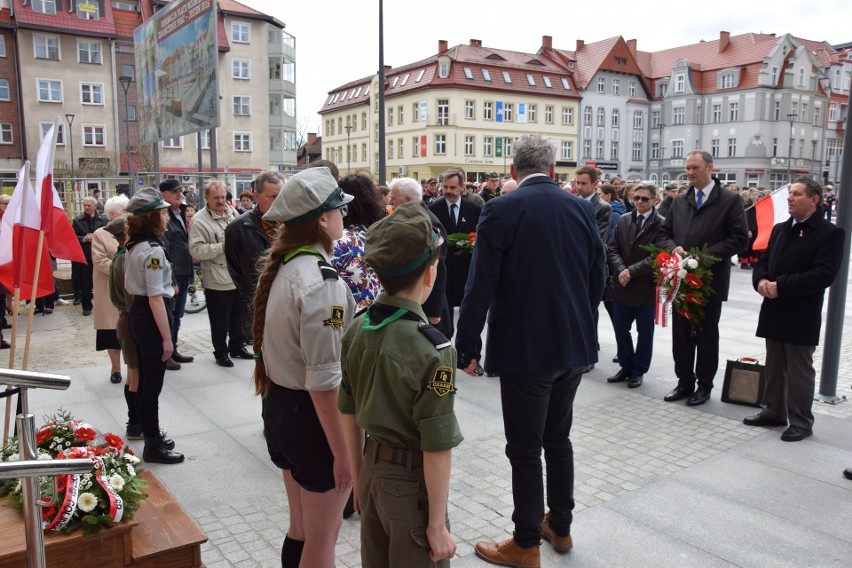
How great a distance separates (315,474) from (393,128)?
64.5 meters

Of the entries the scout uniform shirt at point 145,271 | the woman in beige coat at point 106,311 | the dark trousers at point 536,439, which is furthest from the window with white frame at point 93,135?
the dark trousers at point 536,439

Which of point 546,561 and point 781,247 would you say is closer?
point 546,561

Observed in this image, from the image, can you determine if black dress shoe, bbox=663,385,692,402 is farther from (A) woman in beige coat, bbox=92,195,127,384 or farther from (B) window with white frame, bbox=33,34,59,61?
(B) window with white frame, bbox=33,34,59,61

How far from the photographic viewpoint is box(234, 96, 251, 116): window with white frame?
47688 millimetres

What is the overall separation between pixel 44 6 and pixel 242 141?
15.2 meters

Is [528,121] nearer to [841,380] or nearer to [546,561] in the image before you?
[841,380]

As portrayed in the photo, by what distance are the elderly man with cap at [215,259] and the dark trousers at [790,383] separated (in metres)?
5.74

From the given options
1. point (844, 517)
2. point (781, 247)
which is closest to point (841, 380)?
point (781, 247)

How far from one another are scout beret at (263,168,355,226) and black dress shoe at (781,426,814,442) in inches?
177

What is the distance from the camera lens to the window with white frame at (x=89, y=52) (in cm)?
4541

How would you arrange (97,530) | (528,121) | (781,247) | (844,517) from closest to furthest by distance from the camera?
(97,530) → (844,517) → (781,247) → (528,121)

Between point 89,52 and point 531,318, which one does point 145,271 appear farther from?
point 89,52

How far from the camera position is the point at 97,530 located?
10.1 ft

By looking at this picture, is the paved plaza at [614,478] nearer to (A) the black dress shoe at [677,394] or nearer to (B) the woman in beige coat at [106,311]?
(A) the black dress shoe at [677,394]
